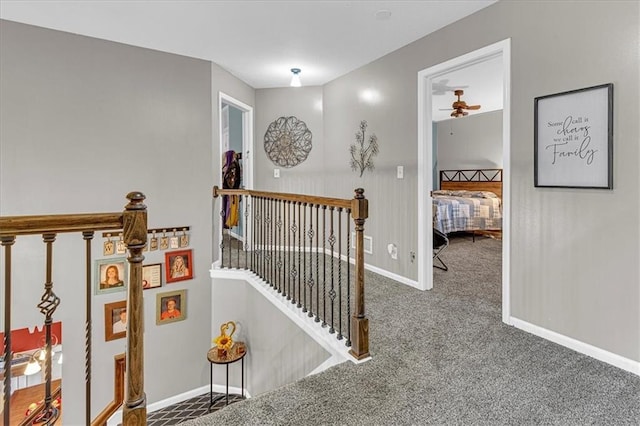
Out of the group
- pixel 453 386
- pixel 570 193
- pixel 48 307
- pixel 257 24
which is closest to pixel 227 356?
pixel 453 386

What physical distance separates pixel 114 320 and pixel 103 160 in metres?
1.60

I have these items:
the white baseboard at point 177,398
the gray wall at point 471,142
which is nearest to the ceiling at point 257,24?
the white baseboard at point 177,398

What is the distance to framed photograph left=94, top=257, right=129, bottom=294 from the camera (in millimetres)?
3465

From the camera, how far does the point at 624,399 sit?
168 centimetres

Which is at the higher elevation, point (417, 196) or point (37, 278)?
point (417, 196)

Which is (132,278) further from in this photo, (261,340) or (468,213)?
(468,213)

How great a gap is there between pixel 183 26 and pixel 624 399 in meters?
3.89

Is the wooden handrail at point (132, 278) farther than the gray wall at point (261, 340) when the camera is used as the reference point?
No

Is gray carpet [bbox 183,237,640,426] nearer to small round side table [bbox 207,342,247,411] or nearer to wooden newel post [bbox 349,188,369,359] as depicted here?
wooden newel post [bbox 349,188,369,359]

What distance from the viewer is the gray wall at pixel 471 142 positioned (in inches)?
281

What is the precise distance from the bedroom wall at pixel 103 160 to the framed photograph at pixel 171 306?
7cm

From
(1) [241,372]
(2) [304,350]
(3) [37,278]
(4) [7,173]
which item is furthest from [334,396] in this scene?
(4) [7,173]

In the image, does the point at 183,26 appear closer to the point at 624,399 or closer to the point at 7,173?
the point at 7,173

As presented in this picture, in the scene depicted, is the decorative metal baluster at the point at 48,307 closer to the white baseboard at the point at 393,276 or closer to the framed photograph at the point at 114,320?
the framed photograph at the point at 114,320
